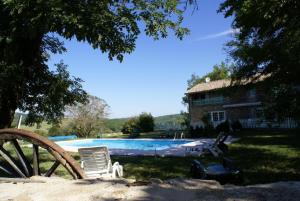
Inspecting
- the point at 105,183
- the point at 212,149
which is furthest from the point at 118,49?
the point at 212,149

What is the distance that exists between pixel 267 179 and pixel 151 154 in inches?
311

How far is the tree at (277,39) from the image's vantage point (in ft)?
23.2

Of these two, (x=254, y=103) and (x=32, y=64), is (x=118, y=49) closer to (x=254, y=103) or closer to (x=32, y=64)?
(x=32, y=64)

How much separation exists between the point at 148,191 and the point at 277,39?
484 inches

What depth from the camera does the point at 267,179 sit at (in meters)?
9.45

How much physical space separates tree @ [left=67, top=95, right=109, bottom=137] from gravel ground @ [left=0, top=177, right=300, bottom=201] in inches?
1313

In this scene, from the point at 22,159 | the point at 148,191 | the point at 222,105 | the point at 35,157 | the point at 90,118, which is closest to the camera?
the point at 148,191

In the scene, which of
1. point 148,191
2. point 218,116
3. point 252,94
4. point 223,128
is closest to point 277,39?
point 148,191

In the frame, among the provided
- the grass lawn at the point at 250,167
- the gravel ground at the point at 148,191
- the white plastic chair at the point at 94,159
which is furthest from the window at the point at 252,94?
the gravel ground at the point at 148,191

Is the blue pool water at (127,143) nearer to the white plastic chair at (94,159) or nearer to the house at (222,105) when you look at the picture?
the house at (222,105)

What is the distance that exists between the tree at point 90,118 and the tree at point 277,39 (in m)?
20.9

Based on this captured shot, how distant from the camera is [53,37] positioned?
47.5 feet

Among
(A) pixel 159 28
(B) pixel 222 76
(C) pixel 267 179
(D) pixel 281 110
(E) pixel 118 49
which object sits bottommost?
(C) pixel 267 179

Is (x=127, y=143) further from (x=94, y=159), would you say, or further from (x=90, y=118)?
(x=94, y=159)
